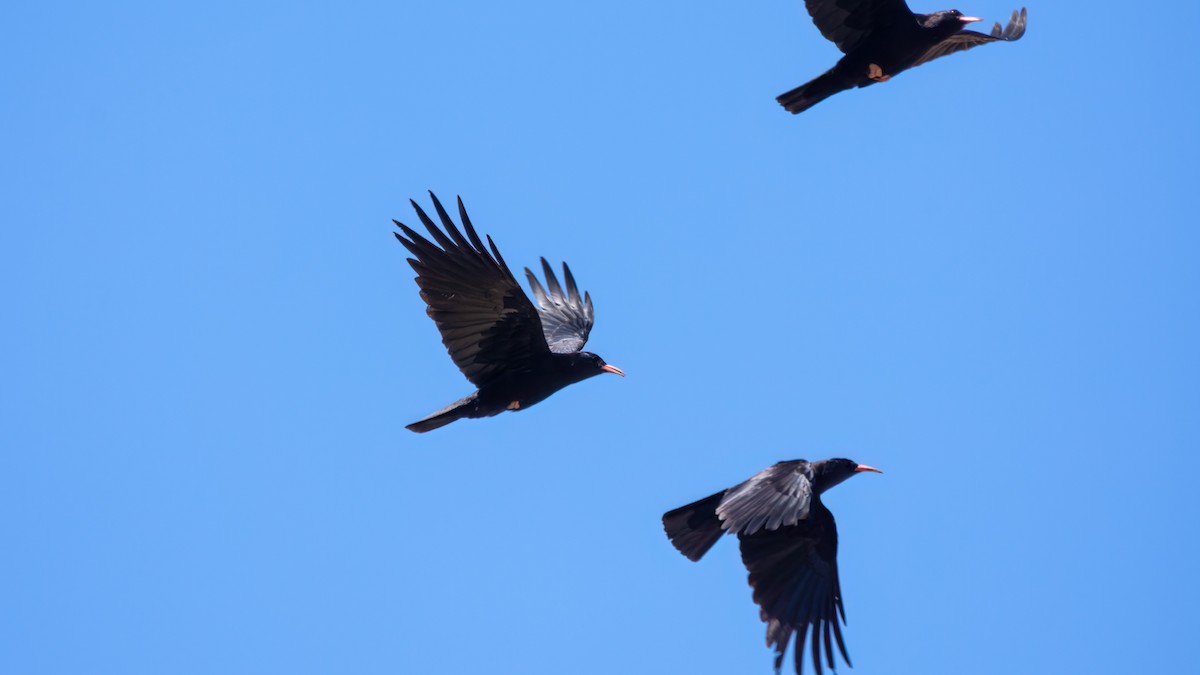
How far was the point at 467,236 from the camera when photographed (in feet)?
52.4

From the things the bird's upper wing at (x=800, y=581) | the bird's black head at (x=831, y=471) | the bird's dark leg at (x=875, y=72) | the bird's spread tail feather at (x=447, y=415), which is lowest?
the bird's upper wing at (x=800, y=581)

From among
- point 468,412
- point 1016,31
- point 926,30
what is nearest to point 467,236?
point 468,412

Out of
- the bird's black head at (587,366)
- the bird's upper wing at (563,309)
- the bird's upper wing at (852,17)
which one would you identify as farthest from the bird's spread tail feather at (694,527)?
the bird's upper wing at (852,17)

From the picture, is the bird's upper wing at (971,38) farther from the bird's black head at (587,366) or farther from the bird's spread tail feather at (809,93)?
the bird's black head at (587,366)

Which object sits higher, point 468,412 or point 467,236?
point 467,236

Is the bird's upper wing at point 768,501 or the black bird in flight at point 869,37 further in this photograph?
the black bird in flight at point 869,37

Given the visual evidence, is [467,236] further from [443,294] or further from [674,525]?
[674,525]

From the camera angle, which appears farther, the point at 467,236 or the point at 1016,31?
the point at 1016,31

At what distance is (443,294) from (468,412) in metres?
1.28

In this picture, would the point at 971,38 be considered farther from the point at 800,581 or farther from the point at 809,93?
the point at 800,581

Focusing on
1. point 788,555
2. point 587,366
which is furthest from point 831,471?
point 587,366

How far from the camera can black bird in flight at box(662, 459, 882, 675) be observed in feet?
50.6

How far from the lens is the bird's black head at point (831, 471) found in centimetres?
A: 1616

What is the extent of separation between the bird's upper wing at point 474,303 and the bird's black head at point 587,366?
1.34 ft
